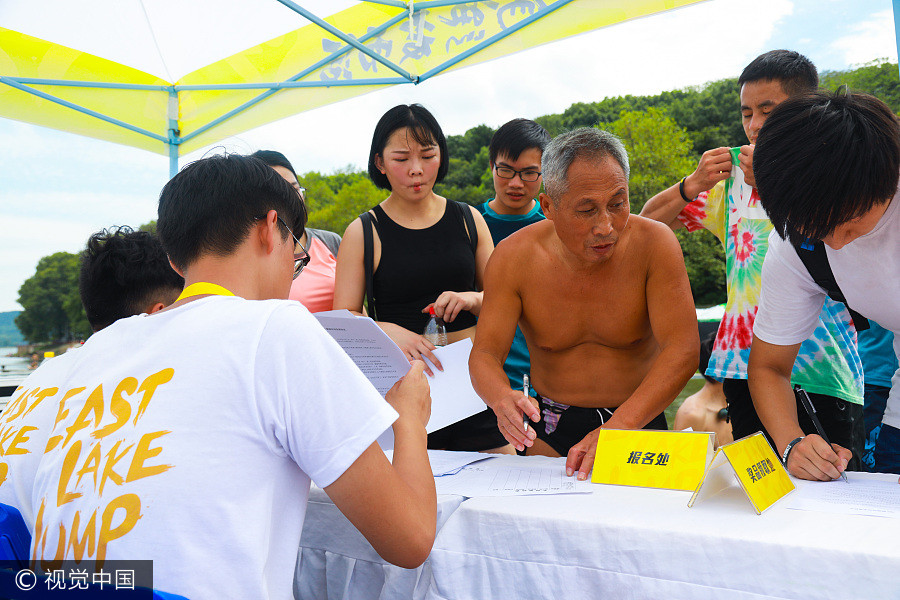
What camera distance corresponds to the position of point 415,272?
2664 millimetres

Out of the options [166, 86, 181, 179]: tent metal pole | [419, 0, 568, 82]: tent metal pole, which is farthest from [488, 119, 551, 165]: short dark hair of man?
[166, 86, 181, 179]: tent metal pole

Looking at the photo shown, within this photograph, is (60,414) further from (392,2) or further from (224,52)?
(224,52)

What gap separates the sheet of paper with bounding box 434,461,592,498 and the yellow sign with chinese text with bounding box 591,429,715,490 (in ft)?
0.26

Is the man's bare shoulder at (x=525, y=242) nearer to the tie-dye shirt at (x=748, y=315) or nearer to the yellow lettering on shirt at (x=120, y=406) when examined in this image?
the tie-dye shirt at (x=748, y=315)

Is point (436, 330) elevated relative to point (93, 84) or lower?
lower

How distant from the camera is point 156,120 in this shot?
506cm

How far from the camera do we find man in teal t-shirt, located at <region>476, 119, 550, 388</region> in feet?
10.3

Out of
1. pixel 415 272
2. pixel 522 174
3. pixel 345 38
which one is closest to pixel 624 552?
pixel 415 272

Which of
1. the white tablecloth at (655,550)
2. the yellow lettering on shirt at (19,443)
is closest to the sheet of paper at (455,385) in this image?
the white tablecloth at (655,550)

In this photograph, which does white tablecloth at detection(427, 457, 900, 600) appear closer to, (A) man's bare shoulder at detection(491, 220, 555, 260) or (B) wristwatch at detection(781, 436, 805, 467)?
(B) wristwatch at detection(781, 436, 805, 467)

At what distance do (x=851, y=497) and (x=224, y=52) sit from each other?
4.98 m

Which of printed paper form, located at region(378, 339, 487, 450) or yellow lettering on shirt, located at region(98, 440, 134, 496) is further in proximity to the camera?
printed paper form, located at region(378, 339, 487, 450)

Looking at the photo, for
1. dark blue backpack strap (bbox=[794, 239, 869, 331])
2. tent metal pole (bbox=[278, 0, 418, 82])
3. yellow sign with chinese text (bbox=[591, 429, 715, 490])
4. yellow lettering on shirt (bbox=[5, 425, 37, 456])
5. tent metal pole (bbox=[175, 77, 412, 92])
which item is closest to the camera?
yellow lettering on shirt (bbox=[5, 425, 37, 456])

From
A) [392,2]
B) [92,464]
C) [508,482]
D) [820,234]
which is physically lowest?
[508,482]
